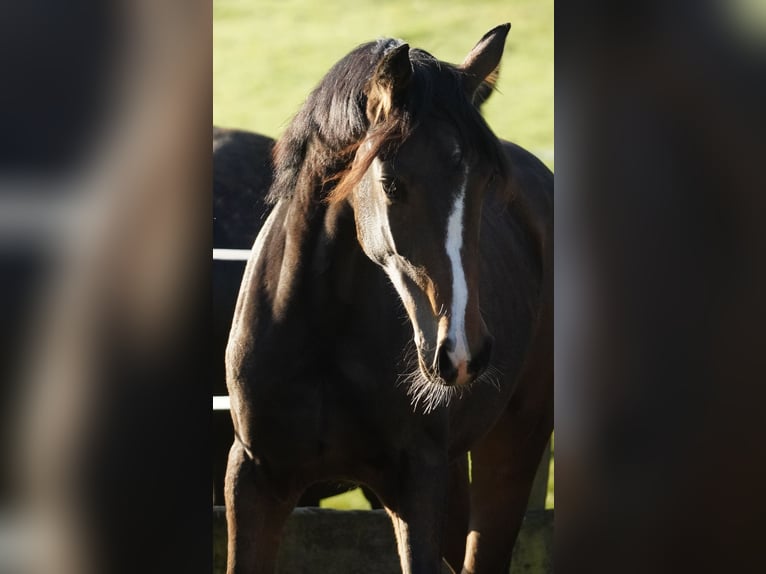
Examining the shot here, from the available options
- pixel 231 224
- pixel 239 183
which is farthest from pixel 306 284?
pixel 239 183

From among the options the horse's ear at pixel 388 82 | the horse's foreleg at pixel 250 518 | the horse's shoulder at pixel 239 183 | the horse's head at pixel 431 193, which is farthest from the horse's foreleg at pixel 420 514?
the horse's shoulder at pixel 239 183

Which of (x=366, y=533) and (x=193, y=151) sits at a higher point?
(x=193, y=151)

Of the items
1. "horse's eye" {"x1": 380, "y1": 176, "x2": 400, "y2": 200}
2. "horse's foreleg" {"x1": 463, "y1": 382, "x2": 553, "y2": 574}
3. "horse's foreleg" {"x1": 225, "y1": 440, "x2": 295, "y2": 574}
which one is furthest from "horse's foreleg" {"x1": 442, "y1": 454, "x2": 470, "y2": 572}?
"horse's eye" {"x1": 380, "y1": 176, "x2": 400, "y2": 200}

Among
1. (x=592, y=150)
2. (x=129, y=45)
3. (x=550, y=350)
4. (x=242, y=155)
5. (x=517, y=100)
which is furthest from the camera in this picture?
(x=242, y=155)

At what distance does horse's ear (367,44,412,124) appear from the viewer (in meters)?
2.25

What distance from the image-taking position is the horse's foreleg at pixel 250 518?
8.41 ft

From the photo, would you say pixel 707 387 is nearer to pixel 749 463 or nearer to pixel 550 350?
pixel 749 463

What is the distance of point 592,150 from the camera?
2.52 metres

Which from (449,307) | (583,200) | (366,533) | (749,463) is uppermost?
(583,200)

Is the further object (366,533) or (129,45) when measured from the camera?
(366,533)

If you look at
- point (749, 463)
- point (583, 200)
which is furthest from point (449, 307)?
point (749, 463)

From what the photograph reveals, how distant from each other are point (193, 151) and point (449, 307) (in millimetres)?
612

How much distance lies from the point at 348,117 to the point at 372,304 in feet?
1.51

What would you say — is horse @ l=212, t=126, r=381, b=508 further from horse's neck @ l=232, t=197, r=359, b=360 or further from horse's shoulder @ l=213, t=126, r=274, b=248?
horse's neck @ l=232, t=197, r=359, b=360
